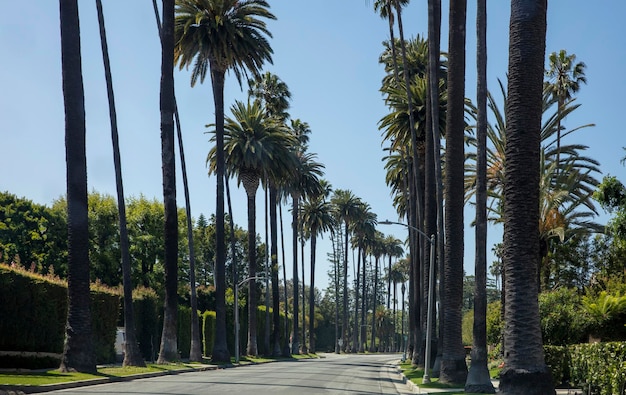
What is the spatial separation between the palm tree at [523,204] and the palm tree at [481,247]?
7622 millimetres

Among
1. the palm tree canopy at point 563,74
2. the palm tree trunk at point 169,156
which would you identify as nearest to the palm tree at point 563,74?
the palm tree canopy at point 563,74

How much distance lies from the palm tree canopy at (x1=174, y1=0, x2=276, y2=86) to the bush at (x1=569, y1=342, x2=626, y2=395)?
105ft

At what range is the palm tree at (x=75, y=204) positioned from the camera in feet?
88.2

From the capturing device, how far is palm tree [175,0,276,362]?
48.4m

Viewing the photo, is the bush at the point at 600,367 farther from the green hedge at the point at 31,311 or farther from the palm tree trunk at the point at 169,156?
the palm tree trunk at the point at 169,156

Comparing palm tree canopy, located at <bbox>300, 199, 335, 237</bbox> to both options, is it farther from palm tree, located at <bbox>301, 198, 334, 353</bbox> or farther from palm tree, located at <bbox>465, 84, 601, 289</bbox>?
palm tree, located at <bbox>465, 84, 601, 289</bbox>

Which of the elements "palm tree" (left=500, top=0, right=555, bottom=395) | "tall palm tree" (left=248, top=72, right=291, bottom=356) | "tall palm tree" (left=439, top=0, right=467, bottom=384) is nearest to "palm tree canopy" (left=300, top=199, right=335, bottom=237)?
"tall palm tree" (left=248, top=72, right=291, bottom=356)

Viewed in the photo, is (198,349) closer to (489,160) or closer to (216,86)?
(216,86)

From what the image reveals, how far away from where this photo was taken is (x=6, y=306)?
29500 millimetres

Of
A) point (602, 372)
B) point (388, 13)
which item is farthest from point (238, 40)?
point (602, 372)

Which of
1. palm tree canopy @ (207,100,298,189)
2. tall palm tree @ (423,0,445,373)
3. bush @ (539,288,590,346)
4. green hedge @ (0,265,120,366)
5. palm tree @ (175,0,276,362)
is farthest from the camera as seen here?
palm tree canopy @ (207,100,298,189)

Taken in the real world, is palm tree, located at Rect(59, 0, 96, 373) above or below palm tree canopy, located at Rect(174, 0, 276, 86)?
below

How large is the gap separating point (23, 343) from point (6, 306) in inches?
81.2

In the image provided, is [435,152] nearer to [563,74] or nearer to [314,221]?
[563,74]
